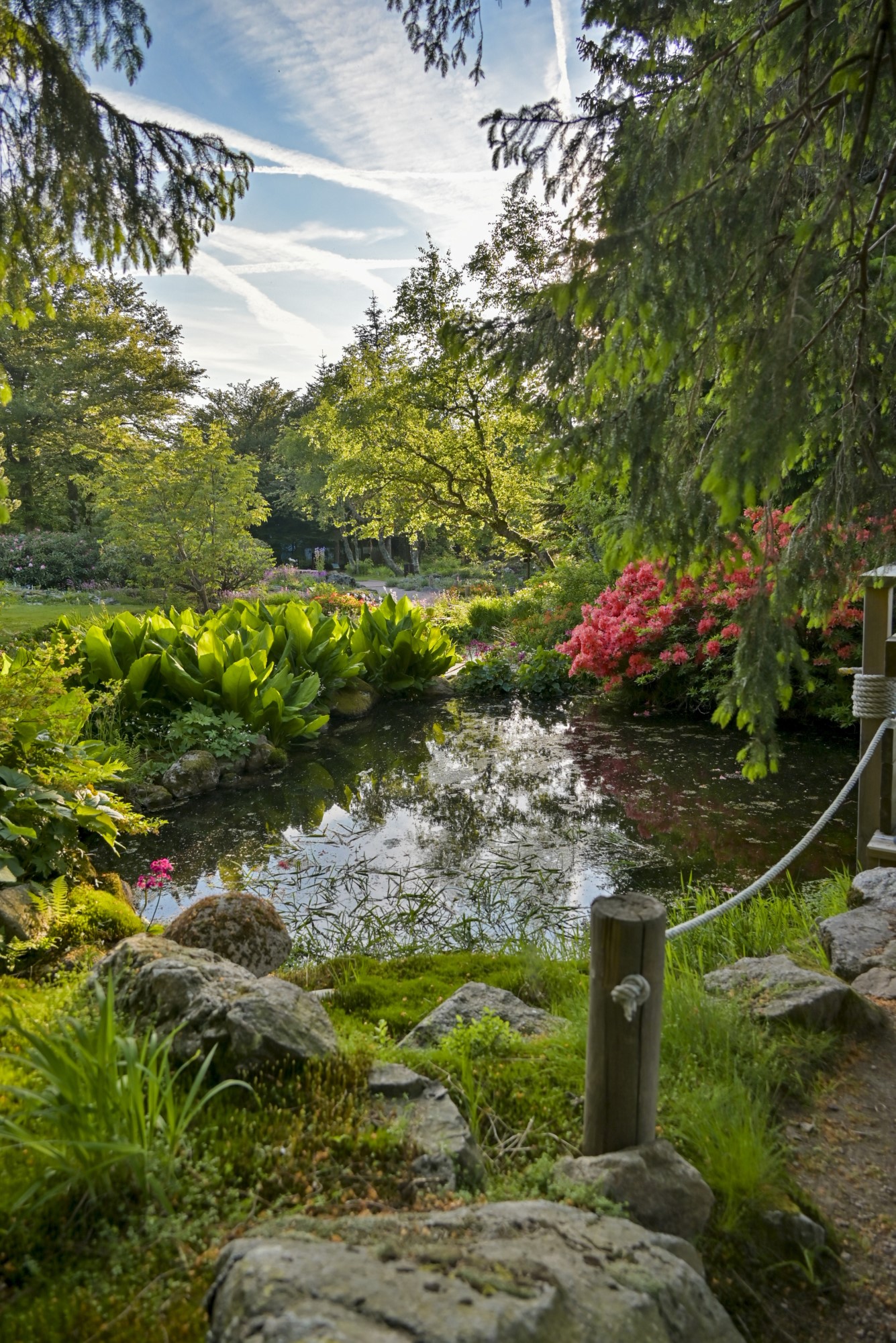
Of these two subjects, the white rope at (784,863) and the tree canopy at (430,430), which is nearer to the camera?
the white rope at (784,863)

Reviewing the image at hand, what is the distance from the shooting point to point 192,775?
5914mm

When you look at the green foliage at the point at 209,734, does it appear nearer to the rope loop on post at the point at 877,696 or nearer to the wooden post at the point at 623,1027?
the rope loop on post at the point at 877,696

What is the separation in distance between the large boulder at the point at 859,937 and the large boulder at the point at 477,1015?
3.63 feet

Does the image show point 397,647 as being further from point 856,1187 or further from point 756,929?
point 856,1187

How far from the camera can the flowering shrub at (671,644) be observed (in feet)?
23.0

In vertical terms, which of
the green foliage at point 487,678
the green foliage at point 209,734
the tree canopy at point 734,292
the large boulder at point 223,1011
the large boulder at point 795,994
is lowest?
the large boulder at point 795,994

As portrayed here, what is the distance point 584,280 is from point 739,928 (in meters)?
2.60

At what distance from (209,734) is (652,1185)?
5382 millimetres

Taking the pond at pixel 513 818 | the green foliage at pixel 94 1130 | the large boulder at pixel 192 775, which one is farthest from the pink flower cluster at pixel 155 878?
the green foliage at pixel 94 1130

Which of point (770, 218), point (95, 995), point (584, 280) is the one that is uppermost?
point (770, 218)

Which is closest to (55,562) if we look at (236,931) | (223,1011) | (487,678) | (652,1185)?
(487,678)

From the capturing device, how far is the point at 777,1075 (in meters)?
1.99

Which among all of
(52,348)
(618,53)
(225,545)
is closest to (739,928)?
(618,53)

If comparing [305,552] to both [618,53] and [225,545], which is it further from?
[618,53]
